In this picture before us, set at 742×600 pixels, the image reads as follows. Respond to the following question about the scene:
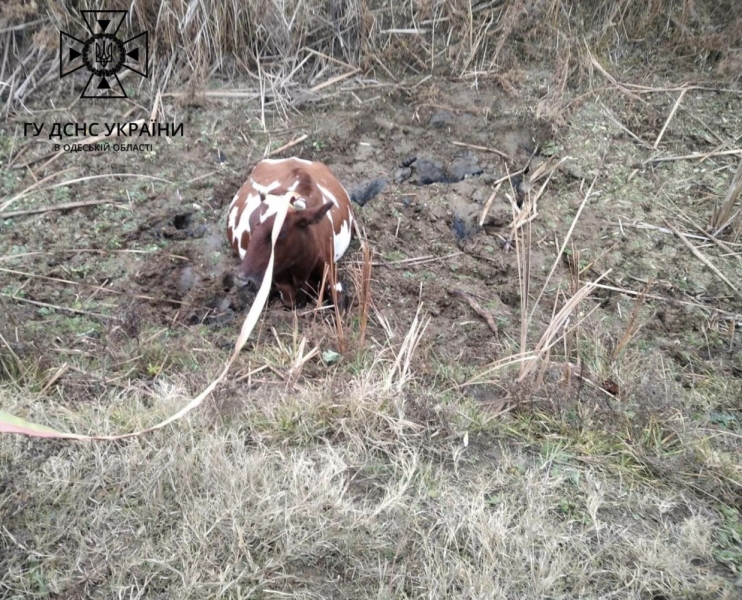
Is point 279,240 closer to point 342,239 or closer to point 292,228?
point 292,228

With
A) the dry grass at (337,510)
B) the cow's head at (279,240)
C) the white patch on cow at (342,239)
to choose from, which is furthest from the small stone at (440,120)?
the dry grass at (337,510)

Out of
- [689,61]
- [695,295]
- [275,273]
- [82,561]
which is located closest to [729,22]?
[689,61]

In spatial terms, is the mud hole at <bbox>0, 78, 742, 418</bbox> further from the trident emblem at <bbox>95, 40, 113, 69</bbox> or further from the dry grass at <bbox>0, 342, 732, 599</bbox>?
the dry grass at <bbox>0, 342, 732, 599</bbox>

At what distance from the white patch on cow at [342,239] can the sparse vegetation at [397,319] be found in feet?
0.46

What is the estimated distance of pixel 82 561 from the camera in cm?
224

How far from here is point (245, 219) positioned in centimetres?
390

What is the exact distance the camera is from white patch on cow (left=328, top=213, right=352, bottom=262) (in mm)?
3998

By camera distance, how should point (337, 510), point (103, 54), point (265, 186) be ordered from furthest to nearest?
1. point (103, 54)
2. point (265, 186)
3. point (337, 510)

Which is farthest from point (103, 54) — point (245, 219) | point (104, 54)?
point (245, 219)

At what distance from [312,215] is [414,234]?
92 cm

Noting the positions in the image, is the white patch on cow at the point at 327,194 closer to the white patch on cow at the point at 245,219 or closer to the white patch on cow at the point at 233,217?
the white patch on cow at the point at 245,219

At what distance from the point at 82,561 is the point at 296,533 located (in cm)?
72

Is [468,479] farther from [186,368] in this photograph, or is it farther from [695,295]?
[695,295]

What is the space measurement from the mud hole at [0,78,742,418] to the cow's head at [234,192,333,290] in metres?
0.27
